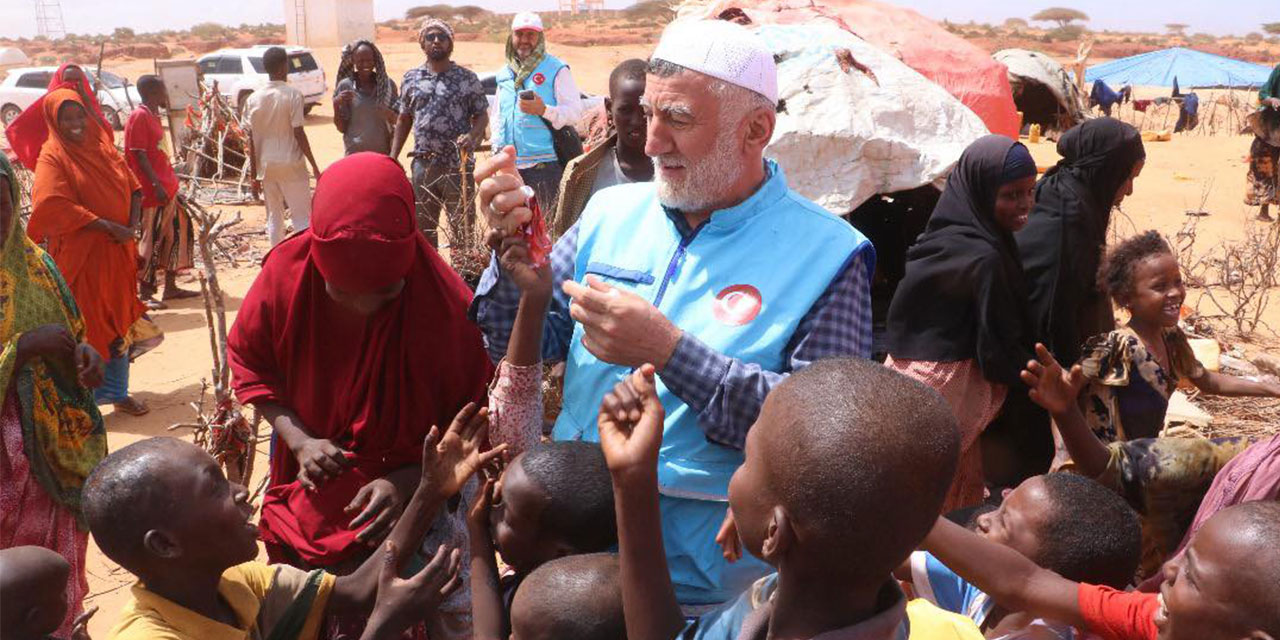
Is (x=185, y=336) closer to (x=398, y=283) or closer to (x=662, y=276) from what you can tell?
(x=398, y=283)

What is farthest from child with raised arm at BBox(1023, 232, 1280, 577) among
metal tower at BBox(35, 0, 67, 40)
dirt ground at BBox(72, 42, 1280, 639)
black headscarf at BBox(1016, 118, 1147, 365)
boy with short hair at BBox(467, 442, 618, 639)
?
metal tower at BBox(35, 0, 67, 40)

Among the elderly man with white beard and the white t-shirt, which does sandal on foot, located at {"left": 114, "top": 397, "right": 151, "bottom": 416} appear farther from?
the elderly man with white beard

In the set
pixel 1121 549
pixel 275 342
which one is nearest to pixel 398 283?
pixel 275 342

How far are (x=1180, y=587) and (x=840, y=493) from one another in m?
0.93

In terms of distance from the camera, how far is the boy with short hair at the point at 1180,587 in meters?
1.89

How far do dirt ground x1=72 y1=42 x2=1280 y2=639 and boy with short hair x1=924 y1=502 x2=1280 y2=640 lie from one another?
3.49 metres

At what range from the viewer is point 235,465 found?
4012 mm

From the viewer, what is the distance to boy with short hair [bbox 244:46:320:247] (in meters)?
9.59

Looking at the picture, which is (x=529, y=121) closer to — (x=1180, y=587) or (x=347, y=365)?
(x=347, y=365)

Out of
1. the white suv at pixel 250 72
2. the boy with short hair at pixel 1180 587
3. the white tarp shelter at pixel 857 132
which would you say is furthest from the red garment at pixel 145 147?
the white suv at pixel 250 72

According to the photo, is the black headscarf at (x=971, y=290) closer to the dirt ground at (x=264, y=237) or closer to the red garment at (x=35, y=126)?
the dirt ground at (x=264, y=237)

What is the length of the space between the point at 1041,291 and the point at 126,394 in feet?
17.3

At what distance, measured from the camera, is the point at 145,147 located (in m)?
8.10

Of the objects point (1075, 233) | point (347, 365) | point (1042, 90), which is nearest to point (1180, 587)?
point (347, 365)
